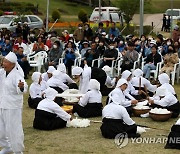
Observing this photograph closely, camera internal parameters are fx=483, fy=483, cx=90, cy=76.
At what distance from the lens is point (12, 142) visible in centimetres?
716

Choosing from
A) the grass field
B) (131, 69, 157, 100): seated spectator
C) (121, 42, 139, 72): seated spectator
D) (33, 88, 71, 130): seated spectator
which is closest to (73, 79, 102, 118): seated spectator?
the grass field

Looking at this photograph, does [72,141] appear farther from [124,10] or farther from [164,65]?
[124,10]

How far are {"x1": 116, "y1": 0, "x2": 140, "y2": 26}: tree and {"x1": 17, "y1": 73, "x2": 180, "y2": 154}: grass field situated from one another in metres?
22.4

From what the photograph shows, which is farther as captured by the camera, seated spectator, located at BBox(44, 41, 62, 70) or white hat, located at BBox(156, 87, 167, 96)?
seated spectator, located at BBox(44, 41, 62, 70)

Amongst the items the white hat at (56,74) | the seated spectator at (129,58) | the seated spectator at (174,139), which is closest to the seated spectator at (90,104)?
the white hat at (56,74)

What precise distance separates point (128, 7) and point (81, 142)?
2431cm

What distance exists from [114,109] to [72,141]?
3.08 ft

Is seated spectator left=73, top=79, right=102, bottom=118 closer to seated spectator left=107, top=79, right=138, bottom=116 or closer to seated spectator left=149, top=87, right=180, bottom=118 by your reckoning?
seated spectator left=107, top=79, right=138, bottom=116

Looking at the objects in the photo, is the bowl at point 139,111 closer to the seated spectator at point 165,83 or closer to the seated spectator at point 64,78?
the seated spectator at point 165,83

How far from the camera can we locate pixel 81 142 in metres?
8.41

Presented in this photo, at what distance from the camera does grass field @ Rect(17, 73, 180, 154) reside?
7914 millimetres

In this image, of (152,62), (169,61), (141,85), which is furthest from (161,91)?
(152,62)

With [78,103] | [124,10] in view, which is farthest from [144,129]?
[124,10]

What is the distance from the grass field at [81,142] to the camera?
312 inches
